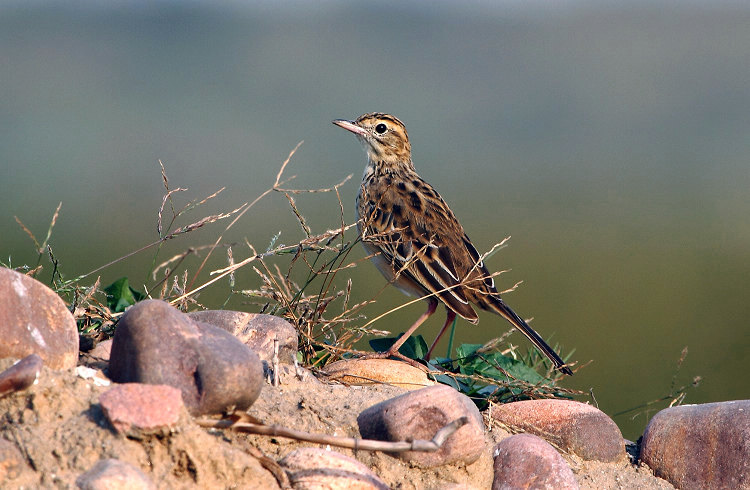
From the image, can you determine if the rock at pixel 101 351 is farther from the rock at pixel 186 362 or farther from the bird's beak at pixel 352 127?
the bird's beak at pixel 352 127

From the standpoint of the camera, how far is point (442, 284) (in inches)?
244

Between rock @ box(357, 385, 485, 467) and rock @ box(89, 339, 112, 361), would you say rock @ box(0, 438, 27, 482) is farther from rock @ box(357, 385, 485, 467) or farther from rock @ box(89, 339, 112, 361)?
rock @ box(357, 385, 485, 467)

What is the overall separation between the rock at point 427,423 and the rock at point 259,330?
771mm

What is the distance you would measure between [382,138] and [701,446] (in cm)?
430

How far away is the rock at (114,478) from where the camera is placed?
268cm

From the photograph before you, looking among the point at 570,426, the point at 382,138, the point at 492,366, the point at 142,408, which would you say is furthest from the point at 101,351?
the point at 382,138

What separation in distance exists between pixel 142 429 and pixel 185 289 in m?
1.98

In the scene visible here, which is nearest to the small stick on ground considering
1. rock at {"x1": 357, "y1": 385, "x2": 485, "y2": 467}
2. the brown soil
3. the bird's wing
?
the brown soil

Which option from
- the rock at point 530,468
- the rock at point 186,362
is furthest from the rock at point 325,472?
the rock at point 530,468

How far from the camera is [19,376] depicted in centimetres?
302

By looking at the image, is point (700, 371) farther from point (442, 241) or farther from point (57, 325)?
point (57, 325)

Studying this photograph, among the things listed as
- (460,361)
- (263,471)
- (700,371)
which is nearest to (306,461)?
(263,471)

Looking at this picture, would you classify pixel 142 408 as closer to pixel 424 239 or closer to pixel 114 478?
pixel 114 478

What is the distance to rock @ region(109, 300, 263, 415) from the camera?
3189 mm
